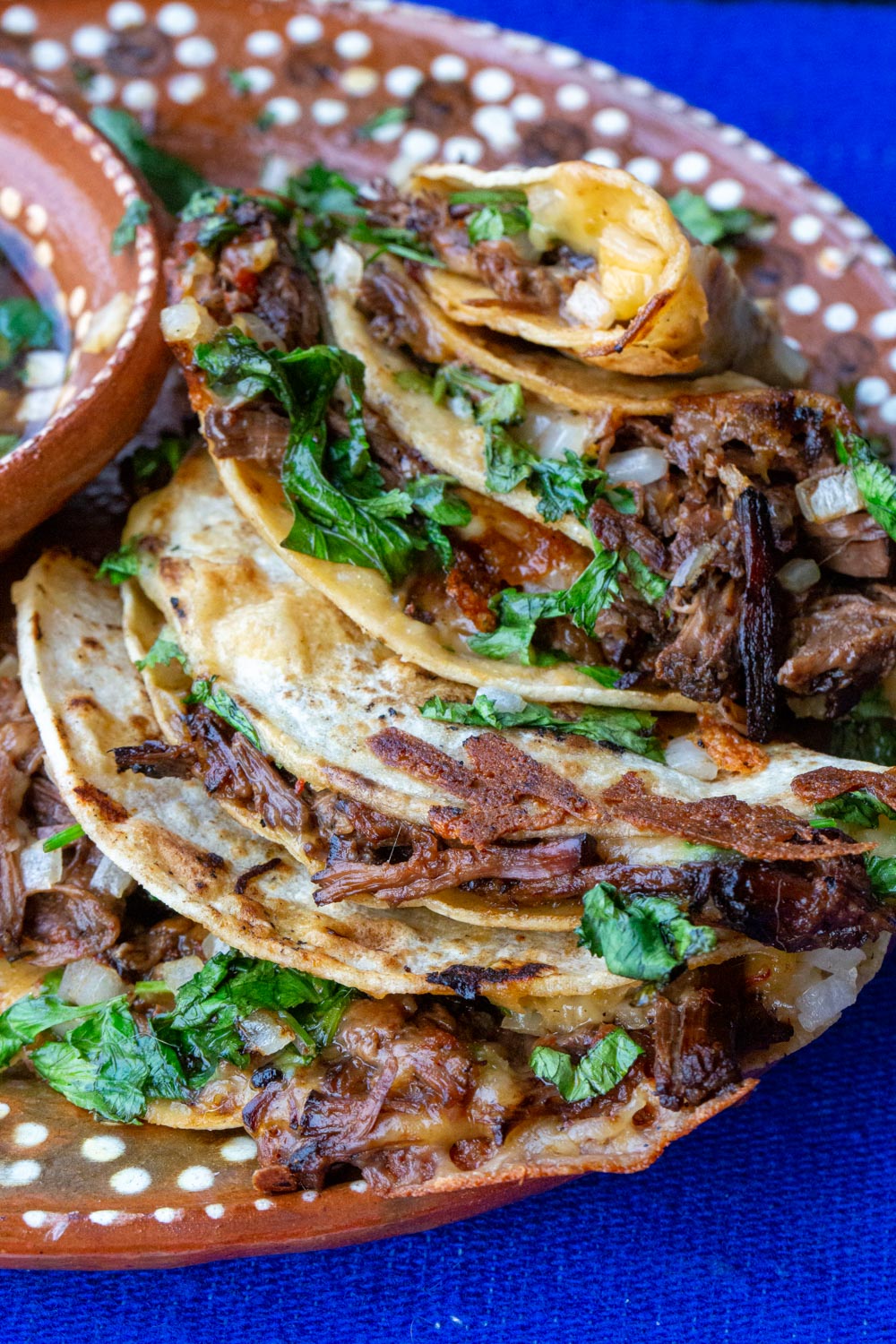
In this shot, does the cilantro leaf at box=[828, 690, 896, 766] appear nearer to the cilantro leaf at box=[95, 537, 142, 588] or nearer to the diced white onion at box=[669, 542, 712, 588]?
the diced white onion at box=[669, 542, 712, 588]

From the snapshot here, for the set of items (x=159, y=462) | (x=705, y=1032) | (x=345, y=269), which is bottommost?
(x=705, y=1032)

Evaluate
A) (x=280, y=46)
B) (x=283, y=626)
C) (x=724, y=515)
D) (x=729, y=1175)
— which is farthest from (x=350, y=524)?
(x=280, y=46)

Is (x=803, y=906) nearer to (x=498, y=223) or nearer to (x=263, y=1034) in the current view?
(x=263, y=1034)

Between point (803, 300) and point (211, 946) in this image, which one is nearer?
point (211, 946)

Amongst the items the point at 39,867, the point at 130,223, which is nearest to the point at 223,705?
the point at 39,867

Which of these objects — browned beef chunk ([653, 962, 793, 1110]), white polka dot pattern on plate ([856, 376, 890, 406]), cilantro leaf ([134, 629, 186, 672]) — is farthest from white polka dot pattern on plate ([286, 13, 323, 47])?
browned beef chunk ([653, 962, 793, 1110])

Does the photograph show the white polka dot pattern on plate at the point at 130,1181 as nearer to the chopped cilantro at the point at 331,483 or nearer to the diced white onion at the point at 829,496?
the chopped cilantro at the point at 331,483

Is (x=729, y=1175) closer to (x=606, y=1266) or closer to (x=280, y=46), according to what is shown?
(x=606, y=1266)
